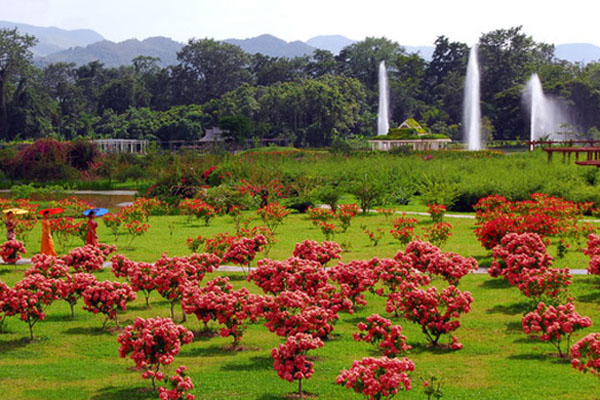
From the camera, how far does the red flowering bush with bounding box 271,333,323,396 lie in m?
7.24

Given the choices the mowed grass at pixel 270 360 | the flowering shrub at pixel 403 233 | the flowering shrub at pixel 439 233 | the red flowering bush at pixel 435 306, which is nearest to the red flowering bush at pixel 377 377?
the mowed grass at pixel 270 360

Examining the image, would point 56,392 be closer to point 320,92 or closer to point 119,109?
point 320,92

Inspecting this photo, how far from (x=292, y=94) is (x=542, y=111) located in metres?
23.5

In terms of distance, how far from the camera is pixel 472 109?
66312mm

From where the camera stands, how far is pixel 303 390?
25.9ft

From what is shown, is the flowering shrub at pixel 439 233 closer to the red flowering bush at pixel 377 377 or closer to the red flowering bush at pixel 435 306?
the red flowering bush at pixel 435 306

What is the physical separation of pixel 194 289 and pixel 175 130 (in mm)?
62803

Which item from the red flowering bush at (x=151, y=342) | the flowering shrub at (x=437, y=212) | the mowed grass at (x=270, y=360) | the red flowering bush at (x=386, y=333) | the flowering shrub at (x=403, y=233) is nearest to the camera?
the red flowering bush at (x=151, y=342)

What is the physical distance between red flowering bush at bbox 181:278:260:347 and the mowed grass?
0.48m

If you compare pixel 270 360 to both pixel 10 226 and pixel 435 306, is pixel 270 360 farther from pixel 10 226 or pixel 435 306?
pixel 10 226

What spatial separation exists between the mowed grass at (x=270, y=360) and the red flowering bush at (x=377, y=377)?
51.1 inches

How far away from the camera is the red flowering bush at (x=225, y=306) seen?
8812 mm

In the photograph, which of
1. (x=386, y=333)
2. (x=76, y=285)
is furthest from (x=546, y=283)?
(x=76, y=285)

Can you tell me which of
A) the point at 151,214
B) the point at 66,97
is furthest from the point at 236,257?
the point at 66,97
